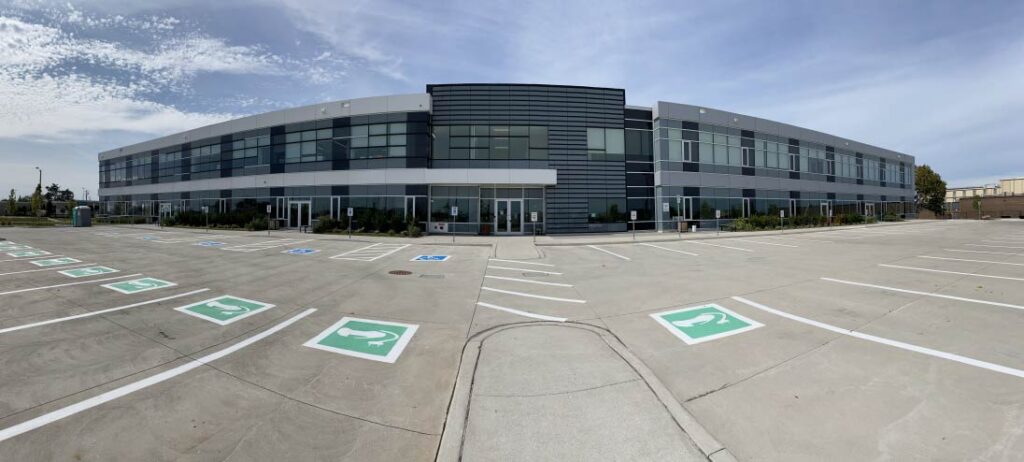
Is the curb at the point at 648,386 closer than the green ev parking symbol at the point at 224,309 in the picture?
Yes

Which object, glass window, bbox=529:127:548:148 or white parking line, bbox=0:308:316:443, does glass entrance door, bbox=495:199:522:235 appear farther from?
white parking line, bbox=0:308:316:443

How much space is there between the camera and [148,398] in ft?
12.8

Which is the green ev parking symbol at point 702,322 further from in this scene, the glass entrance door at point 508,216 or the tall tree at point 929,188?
the tall tree at point 929,188

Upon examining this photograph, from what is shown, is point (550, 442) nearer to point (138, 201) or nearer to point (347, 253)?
point (347, 253)

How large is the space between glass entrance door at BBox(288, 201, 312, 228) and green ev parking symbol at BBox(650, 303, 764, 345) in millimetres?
33114

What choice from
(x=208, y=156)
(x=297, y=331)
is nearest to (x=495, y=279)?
(x=297, y=331)

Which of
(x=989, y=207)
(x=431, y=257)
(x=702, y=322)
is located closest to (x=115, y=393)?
(x=702, y=322)

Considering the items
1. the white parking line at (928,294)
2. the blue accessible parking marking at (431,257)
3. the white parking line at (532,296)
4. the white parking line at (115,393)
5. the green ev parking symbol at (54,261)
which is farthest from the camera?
the blue accessible parking marking at (431,257)

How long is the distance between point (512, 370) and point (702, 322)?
12.6ft

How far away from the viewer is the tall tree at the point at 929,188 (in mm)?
66438

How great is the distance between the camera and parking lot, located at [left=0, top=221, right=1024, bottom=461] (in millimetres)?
3150

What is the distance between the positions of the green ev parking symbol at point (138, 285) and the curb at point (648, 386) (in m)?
8.62

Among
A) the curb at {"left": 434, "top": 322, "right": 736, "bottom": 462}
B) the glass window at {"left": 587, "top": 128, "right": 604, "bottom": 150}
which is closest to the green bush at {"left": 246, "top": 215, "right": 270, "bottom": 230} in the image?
the glass window at {"left": 587, "top": 128, "right": 604, "bottom": 150}

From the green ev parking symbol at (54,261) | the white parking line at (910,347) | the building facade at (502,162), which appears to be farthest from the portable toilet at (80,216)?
the white parking line at (910,347)
